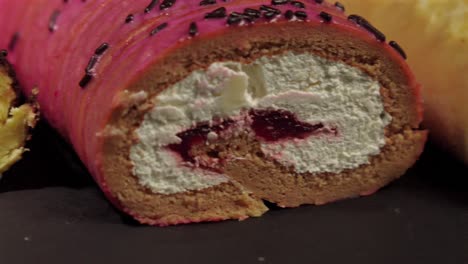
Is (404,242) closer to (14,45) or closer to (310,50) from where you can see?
(310,50)

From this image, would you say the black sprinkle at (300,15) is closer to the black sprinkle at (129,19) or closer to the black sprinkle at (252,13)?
the black sprinkle at (252,13)

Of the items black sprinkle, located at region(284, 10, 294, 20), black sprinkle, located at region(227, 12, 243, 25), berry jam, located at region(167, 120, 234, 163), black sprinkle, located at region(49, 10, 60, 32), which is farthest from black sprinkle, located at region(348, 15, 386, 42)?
black sprinkle, located at region(49, 10, 60, 32)

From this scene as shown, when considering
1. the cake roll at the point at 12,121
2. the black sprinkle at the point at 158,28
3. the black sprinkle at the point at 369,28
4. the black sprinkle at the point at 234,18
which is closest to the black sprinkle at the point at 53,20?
the cake roll at the point at 12,121

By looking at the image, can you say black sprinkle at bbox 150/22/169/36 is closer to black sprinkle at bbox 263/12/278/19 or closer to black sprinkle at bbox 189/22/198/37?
black sprinkle at bbox 189/22/198/37

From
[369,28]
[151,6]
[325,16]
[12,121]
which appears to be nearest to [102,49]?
[151,6]

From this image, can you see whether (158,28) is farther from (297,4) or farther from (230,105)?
(297,4)
